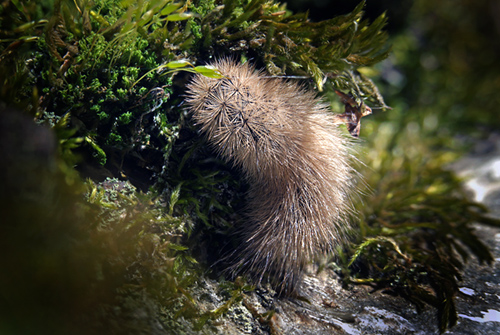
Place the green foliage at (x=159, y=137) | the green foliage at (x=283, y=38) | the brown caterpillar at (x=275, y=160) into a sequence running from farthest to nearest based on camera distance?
the green foliage at (x=283, y=38)
the brown caterpillar at (x=275, y=160)
the green foliage at (x=159, y=137)

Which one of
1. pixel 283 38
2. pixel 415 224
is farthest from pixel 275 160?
pixel 415 224

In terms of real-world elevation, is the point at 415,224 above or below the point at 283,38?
below

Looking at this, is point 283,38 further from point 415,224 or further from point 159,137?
point 415,224

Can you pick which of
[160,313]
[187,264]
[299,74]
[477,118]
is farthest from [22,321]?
[477,118]

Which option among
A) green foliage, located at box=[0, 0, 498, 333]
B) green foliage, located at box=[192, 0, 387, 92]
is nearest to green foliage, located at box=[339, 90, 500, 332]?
green foliage, located at box=[0, 0, 498, 333]

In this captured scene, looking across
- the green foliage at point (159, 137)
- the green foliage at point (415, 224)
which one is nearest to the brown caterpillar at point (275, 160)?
the green foliage at point (159, 137)

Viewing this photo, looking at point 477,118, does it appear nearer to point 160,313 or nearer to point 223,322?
point 223,322

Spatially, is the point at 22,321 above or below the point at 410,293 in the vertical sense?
below

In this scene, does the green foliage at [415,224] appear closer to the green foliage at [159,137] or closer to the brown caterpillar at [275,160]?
the green foliage at [159,137]
